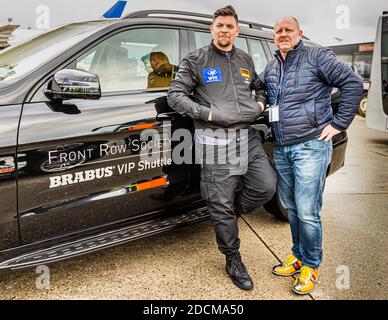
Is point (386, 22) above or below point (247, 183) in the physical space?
above

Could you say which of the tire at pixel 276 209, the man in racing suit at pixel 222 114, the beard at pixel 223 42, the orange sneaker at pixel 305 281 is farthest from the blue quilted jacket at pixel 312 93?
the tire at pixel 276 209

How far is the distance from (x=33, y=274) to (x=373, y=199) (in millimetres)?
3598

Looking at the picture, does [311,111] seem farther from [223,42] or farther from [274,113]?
[223,42]

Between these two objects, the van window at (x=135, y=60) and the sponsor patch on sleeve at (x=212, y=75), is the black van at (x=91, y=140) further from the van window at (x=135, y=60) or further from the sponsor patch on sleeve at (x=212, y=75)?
the sponsor patch on sleeve at (x=212, y=75)

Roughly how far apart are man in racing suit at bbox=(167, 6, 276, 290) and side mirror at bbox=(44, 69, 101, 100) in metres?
0.51

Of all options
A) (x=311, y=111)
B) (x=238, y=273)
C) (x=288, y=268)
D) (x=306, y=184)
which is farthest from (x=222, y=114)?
(x=288, y=268)

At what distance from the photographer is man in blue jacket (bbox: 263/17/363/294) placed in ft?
7.74

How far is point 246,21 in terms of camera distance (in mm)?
3762

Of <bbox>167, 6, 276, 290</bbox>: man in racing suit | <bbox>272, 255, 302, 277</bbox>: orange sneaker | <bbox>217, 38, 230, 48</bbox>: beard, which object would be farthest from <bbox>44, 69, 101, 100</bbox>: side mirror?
A: <bbox>272, 255, 302, 277</bbox>: orange sneaker

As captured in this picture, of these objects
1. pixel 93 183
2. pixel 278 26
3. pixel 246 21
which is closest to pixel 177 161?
pixel 93 183

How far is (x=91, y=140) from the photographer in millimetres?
2289

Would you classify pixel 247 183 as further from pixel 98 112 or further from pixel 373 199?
pixel 373 199

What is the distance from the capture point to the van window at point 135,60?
254 cm

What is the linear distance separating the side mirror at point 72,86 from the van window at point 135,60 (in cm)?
28
